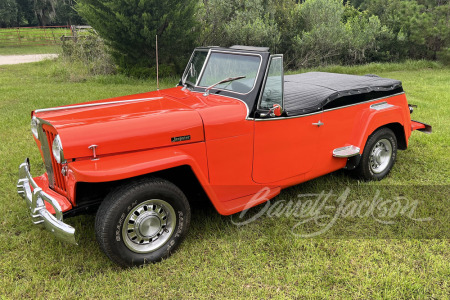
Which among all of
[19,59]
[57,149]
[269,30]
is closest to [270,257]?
[57,149]

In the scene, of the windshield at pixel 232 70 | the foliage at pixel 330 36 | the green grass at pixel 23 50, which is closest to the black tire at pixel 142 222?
the windshield at pixel 232 70

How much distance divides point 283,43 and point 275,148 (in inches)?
445

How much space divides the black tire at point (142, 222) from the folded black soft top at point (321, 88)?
4.81 ft

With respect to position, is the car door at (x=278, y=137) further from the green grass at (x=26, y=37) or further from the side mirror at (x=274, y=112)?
the green grass at (x=26, y=37)

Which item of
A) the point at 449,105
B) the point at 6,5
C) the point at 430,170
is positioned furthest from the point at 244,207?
the point at 6,5

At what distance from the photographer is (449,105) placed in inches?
314

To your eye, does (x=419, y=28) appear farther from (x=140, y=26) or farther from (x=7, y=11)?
(x=7, y=11)

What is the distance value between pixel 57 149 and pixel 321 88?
2.87 m

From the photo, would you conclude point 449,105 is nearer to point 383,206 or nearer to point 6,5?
point 383,206

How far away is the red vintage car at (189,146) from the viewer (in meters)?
2.76

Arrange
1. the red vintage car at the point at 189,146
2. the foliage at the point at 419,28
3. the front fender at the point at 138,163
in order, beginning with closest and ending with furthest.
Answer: the front fender at the point at 138,163 < the red vintage car at the point at 189,146 < the foliage at the point at 419,28

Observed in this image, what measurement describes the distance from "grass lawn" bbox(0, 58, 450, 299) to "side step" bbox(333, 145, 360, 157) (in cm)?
54

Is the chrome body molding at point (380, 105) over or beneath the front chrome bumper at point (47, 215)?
over

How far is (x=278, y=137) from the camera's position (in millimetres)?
3504
